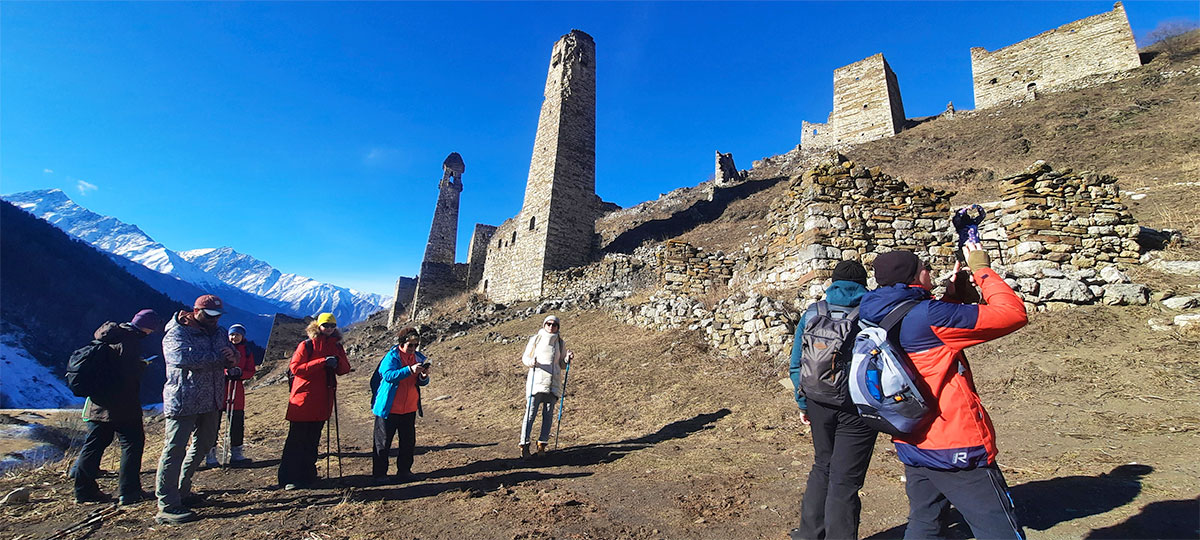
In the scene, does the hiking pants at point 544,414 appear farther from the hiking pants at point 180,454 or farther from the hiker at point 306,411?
the hiking pants at point 180,454

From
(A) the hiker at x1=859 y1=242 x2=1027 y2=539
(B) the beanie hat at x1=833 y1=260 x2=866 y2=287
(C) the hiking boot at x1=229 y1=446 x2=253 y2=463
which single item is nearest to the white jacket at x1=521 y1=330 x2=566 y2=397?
(B) the beanie hat at x1=833 y1=260 x2=866 y2=287

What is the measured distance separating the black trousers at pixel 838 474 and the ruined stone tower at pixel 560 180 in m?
17.2

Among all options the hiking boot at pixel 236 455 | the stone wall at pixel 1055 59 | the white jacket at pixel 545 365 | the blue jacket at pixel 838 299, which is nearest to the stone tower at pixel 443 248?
the hiking boot at pixel 236 455

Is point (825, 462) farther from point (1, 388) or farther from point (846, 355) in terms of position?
point (1, 388)

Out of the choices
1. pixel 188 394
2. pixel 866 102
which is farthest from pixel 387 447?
pixel 866 102

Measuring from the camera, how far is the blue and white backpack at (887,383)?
193 cm

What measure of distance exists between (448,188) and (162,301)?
30.4 m

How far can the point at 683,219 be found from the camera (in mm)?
23641

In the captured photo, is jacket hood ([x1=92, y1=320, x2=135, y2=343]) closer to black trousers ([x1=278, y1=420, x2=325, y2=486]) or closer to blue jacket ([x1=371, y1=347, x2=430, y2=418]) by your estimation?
black trousers ([x1=278, y1=420, x2=325, y2=486])

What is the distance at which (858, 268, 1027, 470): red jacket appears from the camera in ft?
6.14

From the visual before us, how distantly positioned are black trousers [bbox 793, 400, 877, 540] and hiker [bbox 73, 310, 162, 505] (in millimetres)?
5121

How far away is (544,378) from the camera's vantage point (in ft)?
17.2

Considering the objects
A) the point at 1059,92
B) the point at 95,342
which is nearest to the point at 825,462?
the point at 95,342

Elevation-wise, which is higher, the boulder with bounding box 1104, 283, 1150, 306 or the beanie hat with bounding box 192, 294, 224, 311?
the boulder with bounding box 1104, 283, 1150, 306
